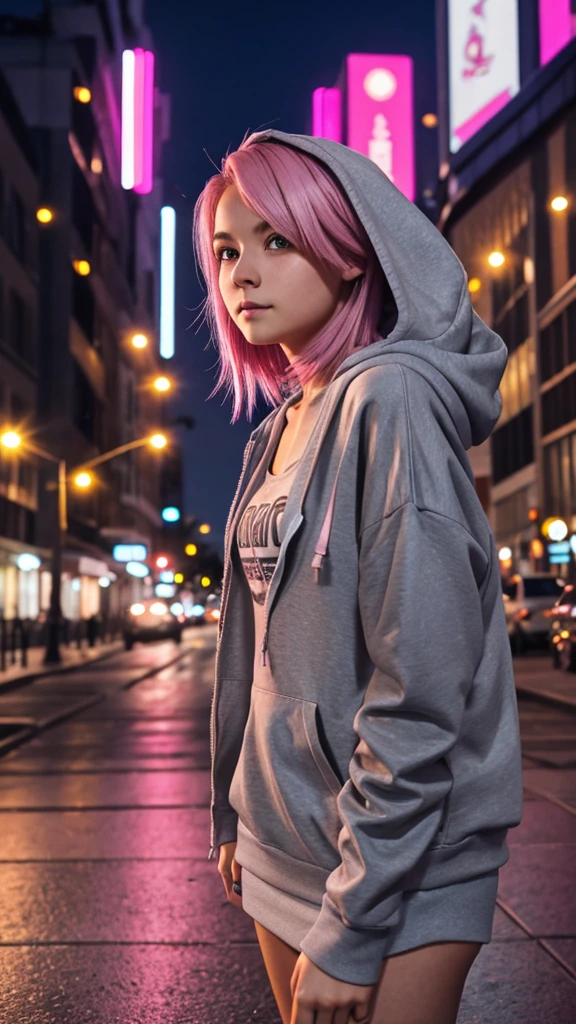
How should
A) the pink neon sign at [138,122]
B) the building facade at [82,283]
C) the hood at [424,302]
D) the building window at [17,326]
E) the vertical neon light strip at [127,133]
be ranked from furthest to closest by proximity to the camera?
the vertical neon light strip at [127,133] < the pink neon sign at [138,122] < the building facade at [82,283] < the building window at [17,326] < the hood at [424,302]

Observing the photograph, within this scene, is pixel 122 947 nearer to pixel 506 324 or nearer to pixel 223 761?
pixel 223 761

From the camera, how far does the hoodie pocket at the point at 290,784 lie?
191 cm

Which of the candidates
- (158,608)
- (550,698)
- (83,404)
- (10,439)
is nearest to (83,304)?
(83,404)

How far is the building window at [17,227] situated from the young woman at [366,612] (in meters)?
41.6

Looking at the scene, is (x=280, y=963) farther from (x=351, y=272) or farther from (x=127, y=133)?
(x=127, y=133)

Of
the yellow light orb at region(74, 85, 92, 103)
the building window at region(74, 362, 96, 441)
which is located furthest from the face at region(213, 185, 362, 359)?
the yellow light orb at region(74, 85, 92, 103)

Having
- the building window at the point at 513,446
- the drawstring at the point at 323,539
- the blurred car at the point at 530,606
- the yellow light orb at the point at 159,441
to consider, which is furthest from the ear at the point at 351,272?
the building window at the point at 513,446

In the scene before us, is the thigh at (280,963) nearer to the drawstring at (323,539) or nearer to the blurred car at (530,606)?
the drawstring at (323,539)

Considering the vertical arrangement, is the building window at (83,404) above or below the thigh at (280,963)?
above

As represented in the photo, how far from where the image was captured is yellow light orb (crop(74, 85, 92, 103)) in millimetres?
56781

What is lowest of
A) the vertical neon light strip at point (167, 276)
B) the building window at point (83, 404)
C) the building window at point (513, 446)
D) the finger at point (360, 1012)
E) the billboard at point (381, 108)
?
the finger at point (360, 1012)

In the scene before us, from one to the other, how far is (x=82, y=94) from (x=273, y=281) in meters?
59.0

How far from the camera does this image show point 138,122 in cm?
6512

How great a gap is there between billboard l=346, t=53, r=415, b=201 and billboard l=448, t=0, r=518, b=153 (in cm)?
357
